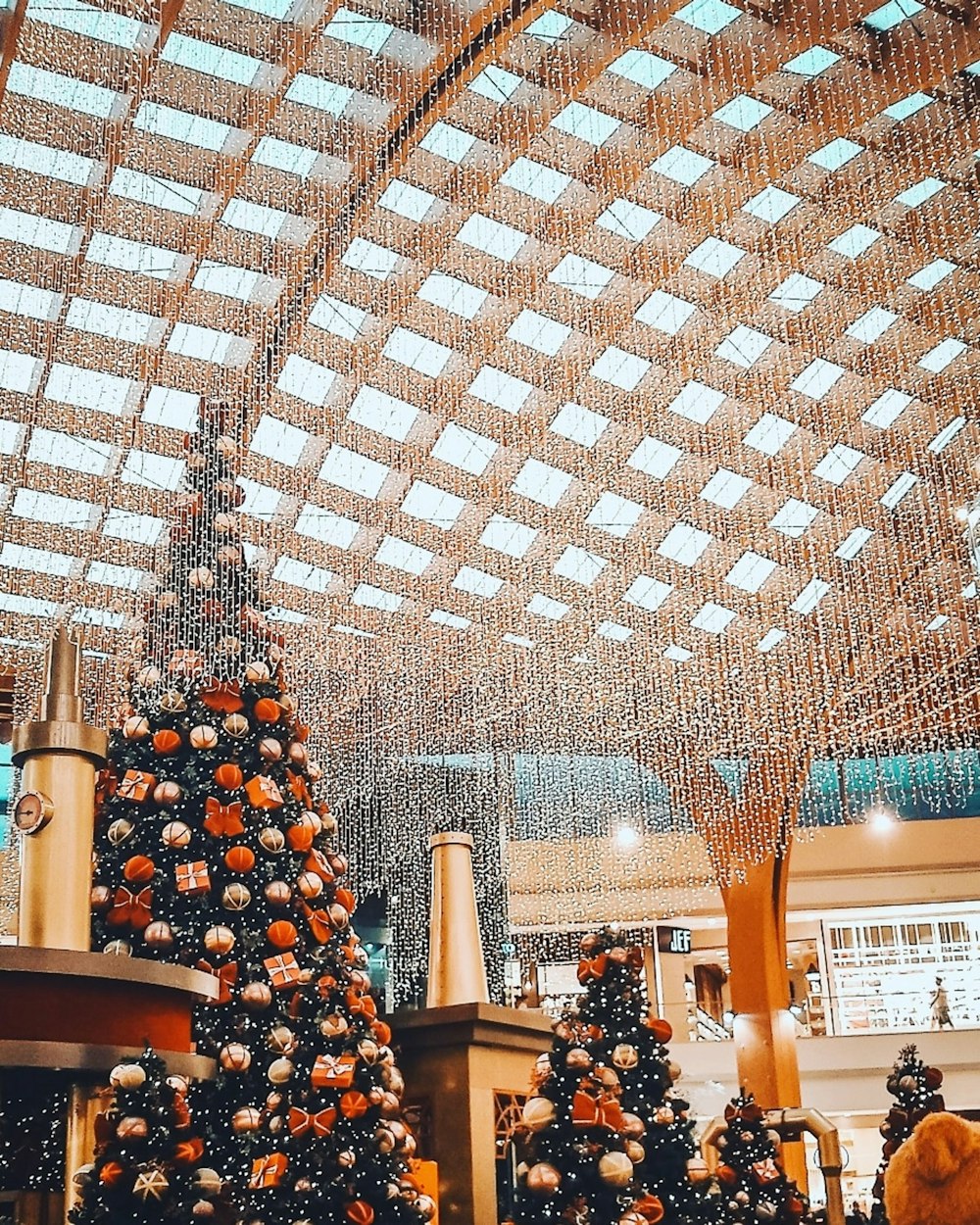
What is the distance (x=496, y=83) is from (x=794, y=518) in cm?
985

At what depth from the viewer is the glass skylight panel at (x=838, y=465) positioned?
19297 mm

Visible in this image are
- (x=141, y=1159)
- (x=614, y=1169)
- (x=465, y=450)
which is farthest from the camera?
(x=465, y=450)

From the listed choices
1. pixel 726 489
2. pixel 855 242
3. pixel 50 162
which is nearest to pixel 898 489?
pixel 726 489

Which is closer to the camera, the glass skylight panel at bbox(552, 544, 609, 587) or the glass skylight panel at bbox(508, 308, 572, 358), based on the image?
the glass skylight panel at bbox(508, 308, 572, 358)

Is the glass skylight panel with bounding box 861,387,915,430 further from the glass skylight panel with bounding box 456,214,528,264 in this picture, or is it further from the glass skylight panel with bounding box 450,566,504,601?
the glass skylight panel with bounding box 450,566,504,601

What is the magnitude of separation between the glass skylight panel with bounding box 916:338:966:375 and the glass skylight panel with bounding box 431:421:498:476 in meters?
5.56

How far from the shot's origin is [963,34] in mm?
11648

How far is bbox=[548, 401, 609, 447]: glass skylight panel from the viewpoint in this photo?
18.0 metres

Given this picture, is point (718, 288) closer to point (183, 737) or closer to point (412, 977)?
point (183, 737)

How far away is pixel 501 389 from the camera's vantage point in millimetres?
17406

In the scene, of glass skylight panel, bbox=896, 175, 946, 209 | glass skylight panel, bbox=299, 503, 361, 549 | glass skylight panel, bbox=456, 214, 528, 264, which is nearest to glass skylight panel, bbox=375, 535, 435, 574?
glass skylight panel, bbox=299, 503, 361, 549

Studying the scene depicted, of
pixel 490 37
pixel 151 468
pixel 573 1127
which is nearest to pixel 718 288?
pixel 490 37

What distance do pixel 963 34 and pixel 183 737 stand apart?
871 cm

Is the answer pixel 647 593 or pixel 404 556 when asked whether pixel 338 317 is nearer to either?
pixel 404 556
